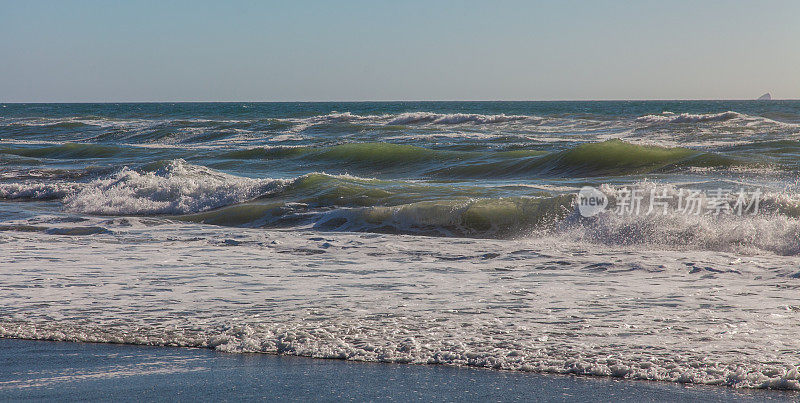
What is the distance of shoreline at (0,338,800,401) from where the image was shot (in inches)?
117

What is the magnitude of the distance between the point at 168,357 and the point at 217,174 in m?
11.2

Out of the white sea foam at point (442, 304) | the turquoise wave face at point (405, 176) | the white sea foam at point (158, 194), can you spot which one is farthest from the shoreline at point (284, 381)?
the white sea foam at point (158, 194)

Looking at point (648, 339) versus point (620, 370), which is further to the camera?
point (648, 339)

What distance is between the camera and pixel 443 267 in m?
5.88

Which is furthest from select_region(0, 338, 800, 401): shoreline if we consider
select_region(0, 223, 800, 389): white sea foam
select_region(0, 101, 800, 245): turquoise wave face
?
select_region(0, 101, 800, 245): turquoise wave face

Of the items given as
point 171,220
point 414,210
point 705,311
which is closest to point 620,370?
point 705,311

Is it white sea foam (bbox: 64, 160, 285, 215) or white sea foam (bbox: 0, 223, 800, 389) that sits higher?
white sea foam (bbox: 0, 223, 800, 389)

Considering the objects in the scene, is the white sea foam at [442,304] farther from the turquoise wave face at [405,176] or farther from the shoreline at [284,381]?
the turquoise wave face at [405,176]

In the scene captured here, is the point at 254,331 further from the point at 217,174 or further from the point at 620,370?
the point at 217,174

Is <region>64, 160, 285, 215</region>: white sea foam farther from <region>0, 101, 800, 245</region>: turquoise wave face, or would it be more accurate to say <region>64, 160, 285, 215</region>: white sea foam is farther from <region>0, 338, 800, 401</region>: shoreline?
<region>0, 338, 800, 401</region>: shoreline

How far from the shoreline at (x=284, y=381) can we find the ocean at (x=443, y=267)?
110 mm

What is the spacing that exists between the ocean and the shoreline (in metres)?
0.11

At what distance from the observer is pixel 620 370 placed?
10.4ft

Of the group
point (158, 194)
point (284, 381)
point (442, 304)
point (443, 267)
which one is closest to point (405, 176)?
point (158, 194)
